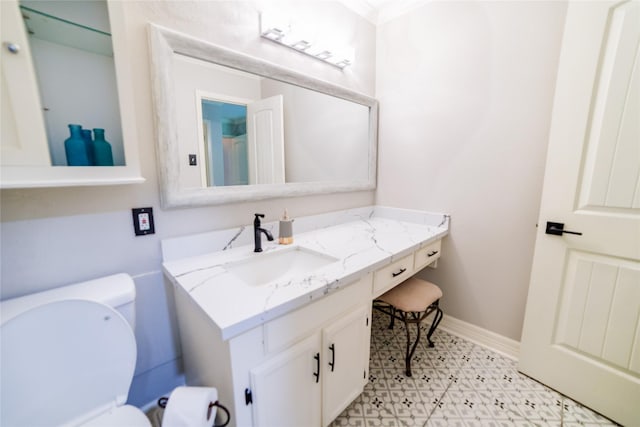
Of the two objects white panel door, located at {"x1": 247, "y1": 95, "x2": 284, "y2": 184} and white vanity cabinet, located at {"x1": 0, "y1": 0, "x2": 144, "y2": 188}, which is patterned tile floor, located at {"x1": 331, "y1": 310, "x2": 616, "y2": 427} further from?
white vanity cabinet, located at {"x1": 0, "y1": 0, "x2": 144, "y2": 188}

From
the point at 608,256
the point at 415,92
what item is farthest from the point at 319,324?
the point at 415,92

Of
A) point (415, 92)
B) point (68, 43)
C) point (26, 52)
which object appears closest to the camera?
point (26, 52)

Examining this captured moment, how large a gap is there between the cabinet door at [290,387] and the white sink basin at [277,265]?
333 millimetres

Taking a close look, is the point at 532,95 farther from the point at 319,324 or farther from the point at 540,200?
the point at 319,324

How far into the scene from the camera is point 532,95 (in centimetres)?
139

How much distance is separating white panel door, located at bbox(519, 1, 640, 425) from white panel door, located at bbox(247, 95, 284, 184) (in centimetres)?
141

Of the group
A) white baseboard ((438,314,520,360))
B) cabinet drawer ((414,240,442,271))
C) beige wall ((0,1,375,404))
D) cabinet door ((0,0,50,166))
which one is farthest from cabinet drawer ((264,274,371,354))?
white baseboard ((438,314,520,360))

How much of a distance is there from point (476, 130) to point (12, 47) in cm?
204

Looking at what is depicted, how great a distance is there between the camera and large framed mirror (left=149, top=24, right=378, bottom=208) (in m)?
1.09

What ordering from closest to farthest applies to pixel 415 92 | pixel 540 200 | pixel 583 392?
1. pixel 583 392
2. pixel 540 200
3. pixel 415 92

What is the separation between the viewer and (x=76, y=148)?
2.83 ft

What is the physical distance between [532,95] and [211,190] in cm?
178

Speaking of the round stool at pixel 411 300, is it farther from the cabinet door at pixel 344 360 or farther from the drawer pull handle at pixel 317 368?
the drawer pull handle at pixel 317 368

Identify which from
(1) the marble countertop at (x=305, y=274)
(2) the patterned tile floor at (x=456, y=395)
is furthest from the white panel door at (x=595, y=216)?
Answer: (1) the marble countertop at (x=305, y=274)
